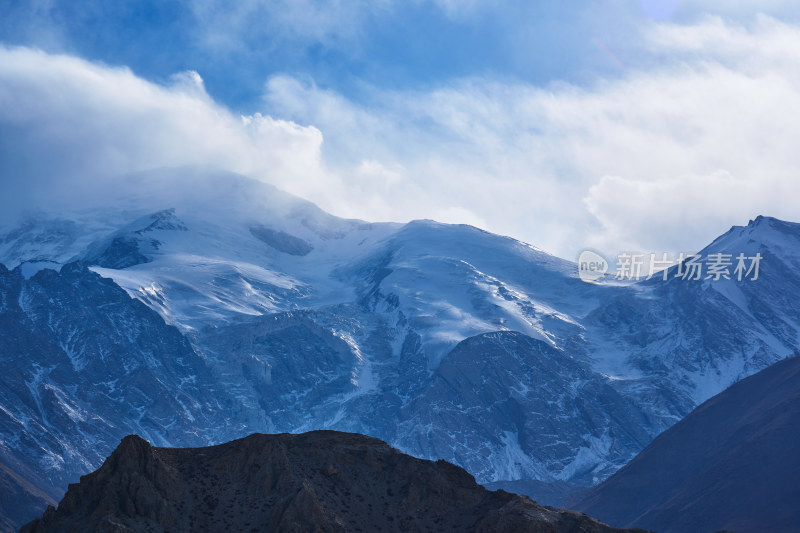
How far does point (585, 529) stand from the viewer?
4254 inches

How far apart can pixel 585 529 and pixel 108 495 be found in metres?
45.5

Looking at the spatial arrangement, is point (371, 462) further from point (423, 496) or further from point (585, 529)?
point (585, 529)

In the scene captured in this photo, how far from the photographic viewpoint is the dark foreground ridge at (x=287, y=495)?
10469 cm

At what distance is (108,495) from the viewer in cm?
10394

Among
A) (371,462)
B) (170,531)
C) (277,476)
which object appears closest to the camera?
(170,531)

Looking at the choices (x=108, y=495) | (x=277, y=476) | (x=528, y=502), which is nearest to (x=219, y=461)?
(x=277, y=476)

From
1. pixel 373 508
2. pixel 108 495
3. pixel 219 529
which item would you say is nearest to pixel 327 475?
pixel 373 508

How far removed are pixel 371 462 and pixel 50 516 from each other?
113 ft

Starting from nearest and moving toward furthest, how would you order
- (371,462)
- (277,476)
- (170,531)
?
(170,531) → (277,476) → (371,462)

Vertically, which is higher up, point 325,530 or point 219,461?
point 219,461

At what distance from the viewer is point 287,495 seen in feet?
361

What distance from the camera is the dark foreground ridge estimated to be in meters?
105

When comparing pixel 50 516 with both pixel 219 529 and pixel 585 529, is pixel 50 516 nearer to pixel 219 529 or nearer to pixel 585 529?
pixel 219 529

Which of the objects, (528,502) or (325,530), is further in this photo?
(528,502)
